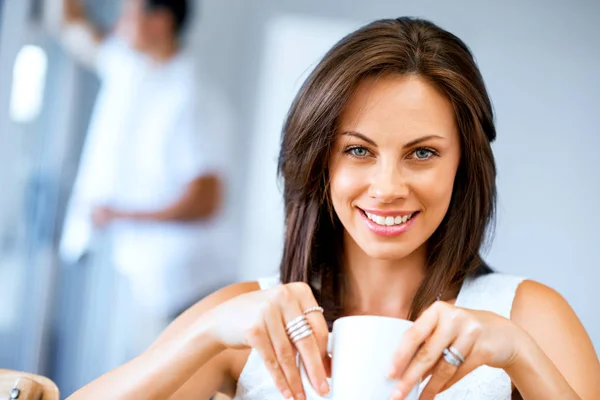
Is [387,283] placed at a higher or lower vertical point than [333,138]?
lower

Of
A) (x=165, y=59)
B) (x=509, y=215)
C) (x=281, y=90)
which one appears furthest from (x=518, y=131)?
(x=165, y=59)

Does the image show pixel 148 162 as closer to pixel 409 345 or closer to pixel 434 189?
pixel 434 189

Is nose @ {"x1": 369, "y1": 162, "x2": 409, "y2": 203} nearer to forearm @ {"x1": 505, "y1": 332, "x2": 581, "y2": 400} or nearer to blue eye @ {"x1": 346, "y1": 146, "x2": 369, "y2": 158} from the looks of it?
blue eye @ {"x1": 346, "y1": 146, "x2": 369, "y2": 158}

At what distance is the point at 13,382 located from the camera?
2.65 ft

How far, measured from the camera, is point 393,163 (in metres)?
1.12

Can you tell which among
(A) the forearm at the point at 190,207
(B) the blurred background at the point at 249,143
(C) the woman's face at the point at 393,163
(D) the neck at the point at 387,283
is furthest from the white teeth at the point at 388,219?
(A) the forearm at the point at 190,207

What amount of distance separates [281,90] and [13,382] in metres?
2.71

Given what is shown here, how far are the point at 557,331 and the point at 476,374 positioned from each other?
146mm

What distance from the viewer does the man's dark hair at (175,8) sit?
2824 mm

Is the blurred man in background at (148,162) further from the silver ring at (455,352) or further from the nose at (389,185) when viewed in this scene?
the silver ring at (455,352)

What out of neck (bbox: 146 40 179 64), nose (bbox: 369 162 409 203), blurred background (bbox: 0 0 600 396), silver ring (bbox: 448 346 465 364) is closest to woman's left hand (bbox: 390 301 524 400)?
silver ring (bbox: 448 346 465 364)

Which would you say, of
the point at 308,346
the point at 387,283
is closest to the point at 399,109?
the point at 387,283

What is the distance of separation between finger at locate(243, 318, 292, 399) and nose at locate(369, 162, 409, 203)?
296 mm

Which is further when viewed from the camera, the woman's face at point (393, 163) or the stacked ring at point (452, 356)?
the woman's face at point (393, 163)
